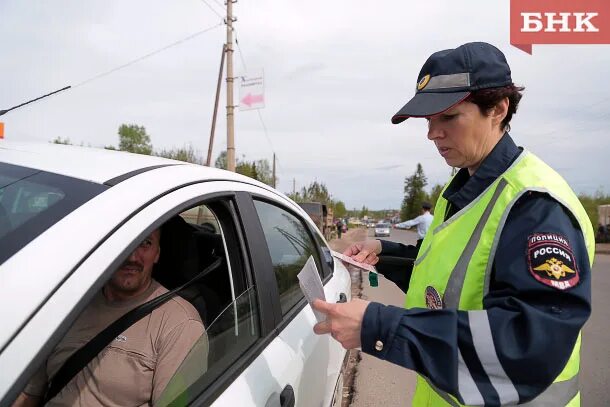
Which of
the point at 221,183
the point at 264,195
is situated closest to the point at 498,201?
the point at 221,183

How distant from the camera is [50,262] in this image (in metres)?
0.78

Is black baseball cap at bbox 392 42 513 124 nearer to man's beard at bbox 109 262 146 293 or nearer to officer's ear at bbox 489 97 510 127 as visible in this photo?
officer's ear at bbox 489 97 510 127

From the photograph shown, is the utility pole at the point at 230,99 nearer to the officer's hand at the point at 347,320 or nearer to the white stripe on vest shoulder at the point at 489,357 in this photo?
the officer's hand at the point at 347,320

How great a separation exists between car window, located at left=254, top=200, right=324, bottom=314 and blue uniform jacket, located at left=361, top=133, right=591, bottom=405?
787 millimetres

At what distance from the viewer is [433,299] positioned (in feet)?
4.06

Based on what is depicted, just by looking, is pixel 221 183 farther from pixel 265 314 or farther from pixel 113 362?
pixel 113 362

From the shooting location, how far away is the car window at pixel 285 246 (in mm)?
1779

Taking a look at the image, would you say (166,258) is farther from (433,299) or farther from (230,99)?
(230,99)

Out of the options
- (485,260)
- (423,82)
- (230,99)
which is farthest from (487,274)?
(230,99)

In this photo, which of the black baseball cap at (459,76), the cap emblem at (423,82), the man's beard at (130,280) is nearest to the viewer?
the black baseball cap at (459,76)

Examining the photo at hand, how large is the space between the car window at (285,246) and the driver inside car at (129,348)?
389 millimetres

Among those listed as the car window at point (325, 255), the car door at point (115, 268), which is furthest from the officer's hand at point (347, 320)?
the car window at point (325, 255)

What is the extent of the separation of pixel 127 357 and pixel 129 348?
0.03 m

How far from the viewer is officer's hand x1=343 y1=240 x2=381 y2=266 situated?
198 centimetres
